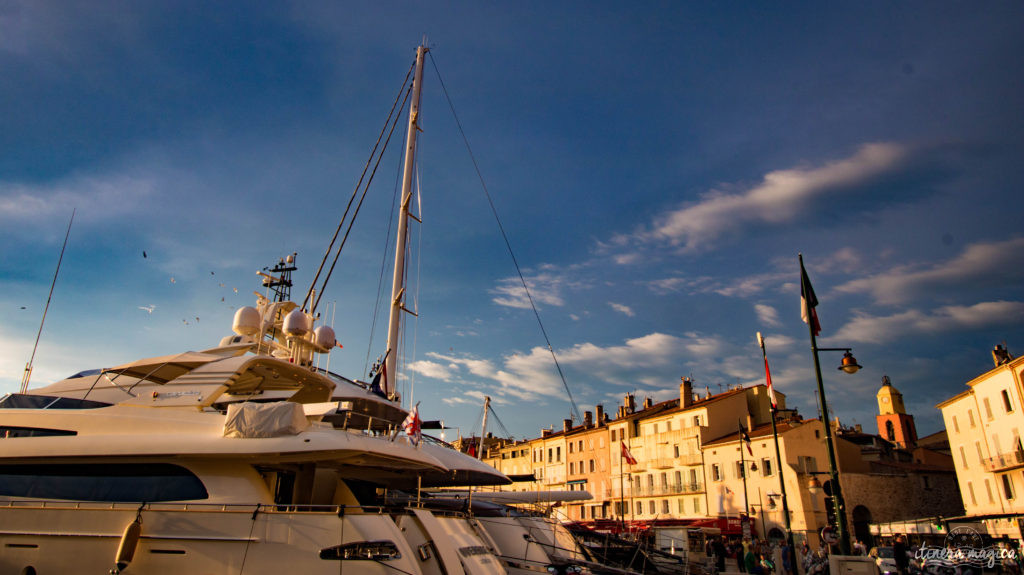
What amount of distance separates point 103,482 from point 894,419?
227ft

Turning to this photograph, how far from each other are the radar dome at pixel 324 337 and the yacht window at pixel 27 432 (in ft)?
22.5

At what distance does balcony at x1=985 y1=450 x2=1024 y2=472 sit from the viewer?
98.0 ft

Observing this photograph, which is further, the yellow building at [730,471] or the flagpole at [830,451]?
the yellow building at [730,471]

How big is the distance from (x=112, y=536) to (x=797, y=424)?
3892cm

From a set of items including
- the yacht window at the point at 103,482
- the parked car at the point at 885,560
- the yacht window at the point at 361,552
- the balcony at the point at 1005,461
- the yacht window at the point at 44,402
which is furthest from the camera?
the balcony at the point at 1005,461

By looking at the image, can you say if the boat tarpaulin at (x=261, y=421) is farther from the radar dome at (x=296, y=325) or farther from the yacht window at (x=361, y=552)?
the radar dome at (x=296, y=325)

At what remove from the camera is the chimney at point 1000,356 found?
33000 mm

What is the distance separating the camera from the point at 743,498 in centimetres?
3703

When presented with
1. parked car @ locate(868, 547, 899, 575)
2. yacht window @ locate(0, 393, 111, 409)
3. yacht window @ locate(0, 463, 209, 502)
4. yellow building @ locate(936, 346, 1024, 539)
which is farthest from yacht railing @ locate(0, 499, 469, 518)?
yellow building @ locate(936, 346, 1024, 539)

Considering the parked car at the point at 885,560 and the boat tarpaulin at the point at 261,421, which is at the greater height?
the boat tarpaulin at the point at 261,421

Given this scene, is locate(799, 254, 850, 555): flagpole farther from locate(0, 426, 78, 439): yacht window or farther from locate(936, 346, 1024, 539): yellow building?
locate(936, 346, 1024, 539): yellow building

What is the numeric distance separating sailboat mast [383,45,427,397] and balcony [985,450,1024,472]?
1229 inches

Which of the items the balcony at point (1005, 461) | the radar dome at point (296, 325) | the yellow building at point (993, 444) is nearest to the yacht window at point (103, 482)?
the radar dome at point (296, 325)

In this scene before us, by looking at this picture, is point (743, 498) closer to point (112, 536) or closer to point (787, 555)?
point (787, 555)
